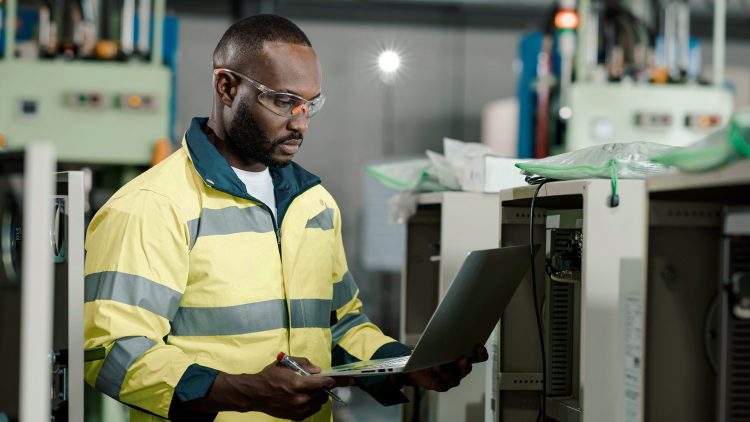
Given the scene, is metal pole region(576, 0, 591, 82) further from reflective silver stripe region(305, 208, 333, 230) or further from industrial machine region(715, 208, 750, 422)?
industrial machine region(715, 208, 750, 422)

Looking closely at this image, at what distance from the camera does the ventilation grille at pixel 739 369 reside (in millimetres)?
1329

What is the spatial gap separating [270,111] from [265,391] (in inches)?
24.0

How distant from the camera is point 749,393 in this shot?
52.4 inches

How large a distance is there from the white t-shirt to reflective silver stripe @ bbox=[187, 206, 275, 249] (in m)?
0.09

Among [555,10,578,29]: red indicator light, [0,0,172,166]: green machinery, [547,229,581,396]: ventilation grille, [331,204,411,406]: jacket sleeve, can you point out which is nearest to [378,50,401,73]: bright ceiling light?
[555,10,578,29]: red indicator light

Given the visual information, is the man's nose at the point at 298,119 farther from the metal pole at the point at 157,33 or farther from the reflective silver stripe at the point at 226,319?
the metal pole at the point at 157,33

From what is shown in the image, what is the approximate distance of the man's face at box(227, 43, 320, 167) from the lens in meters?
1.91

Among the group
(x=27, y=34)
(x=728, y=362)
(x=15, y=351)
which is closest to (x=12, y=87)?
(x=27, y=34)

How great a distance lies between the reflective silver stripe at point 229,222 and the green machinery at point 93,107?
2.26 m

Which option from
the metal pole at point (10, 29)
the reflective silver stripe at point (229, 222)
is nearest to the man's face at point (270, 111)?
the reflective silver stripe at point (229, 222)

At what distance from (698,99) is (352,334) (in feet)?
9.76

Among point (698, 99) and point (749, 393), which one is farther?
point (698, 99)

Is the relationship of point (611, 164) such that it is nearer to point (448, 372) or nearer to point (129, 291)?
point (448, 372)

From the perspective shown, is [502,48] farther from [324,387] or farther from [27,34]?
[324,387]
